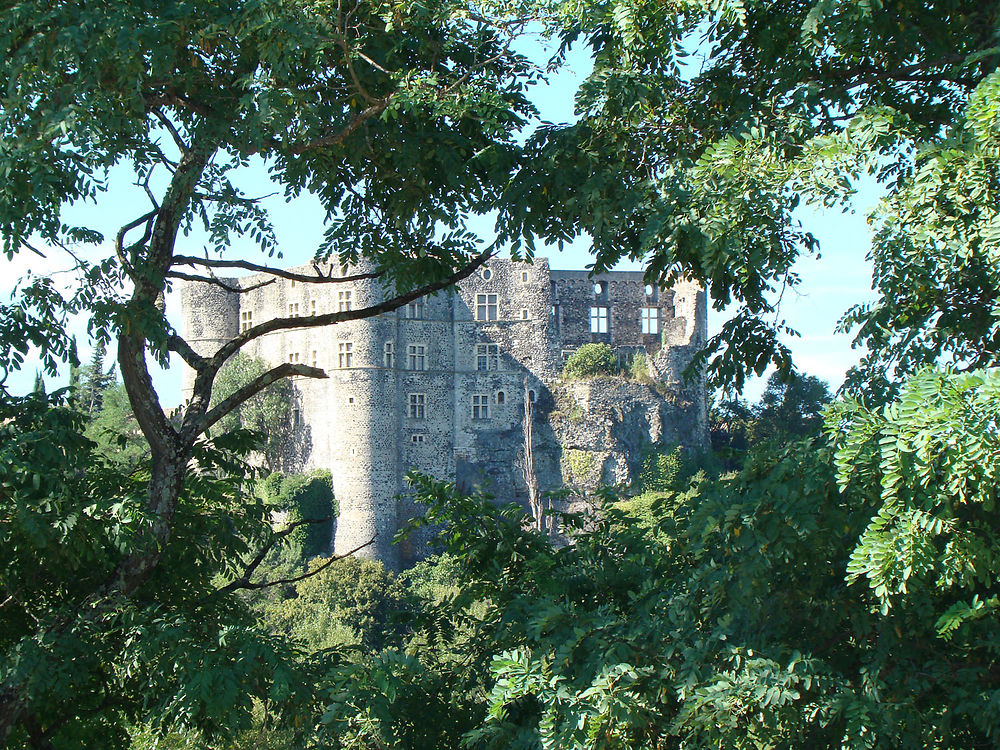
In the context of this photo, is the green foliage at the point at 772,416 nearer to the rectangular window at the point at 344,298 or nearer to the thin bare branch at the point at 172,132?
the rectangular window at the point at 344,298

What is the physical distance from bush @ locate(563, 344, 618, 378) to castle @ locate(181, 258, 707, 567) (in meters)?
0.56

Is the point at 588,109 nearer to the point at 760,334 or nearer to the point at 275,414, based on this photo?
the point at 760,334

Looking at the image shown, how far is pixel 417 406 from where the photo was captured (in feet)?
132

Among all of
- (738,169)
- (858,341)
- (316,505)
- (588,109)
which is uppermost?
(588,109)

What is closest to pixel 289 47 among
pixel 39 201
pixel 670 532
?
pixel 39 201

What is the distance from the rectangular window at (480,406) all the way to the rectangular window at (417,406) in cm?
199

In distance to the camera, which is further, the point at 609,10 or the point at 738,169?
the point at 609,10

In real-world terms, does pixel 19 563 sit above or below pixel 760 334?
below

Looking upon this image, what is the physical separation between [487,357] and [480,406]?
200cm

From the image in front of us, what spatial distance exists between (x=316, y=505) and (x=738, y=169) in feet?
113

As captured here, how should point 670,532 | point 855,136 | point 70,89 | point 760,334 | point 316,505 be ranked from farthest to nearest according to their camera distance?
point 316,505
point 760,334
point 670,532
point 70,89
point 855,136

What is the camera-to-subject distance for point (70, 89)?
5.18 meters

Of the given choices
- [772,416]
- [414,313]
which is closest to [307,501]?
[414,313]

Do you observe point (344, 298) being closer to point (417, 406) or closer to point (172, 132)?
point (417, 406)
